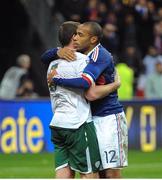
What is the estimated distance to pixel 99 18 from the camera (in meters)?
24.4

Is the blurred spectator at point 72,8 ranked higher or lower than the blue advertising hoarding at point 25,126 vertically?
higher

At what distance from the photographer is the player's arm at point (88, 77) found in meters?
8.83

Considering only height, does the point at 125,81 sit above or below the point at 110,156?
above

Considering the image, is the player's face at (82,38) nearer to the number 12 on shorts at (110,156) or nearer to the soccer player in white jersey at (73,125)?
the soccer player in white jersey at (73,125)

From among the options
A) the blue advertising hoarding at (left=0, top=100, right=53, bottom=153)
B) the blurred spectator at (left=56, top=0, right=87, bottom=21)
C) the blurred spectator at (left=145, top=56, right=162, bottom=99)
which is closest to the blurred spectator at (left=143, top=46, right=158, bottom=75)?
the blurred spectator at (left=145, top=56, right=162, bottom=99)

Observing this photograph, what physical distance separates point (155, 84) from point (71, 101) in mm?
Result: 13330

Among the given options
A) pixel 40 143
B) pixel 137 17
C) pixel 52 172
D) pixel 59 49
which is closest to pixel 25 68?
pixel 40 143

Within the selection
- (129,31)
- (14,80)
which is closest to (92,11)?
(129,31)

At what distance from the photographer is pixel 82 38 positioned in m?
8.95

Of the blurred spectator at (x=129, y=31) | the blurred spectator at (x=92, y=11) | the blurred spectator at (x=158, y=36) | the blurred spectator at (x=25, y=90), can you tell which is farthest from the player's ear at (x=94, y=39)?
the blurred spectator at (x=158, y=36)

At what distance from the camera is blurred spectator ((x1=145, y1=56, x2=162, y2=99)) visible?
72.7ft

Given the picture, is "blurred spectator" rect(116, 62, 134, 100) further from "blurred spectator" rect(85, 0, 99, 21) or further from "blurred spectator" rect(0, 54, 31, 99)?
"blurred spectator" rect(0, 54, 31, 99)

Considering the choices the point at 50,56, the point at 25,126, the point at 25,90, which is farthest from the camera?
the point at 25,90

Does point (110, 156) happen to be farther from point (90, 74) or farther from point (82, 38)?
point (82, 38)
